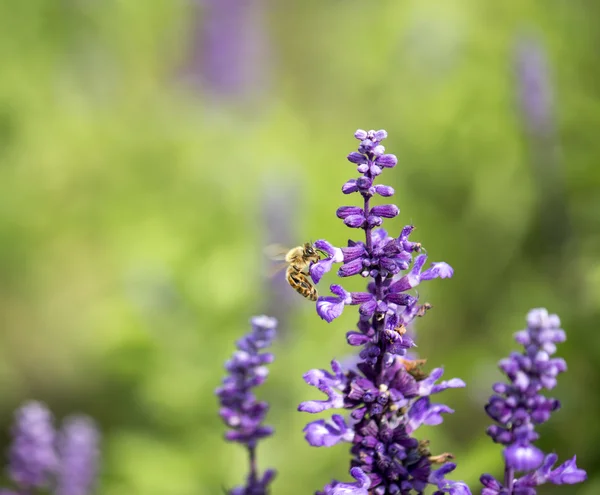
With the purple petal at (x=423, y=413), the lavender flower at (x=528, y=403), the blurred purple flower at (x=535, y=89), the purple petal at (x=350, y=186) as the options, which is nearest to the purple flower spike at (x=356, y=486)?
the purple petal at (x=423, y=413)

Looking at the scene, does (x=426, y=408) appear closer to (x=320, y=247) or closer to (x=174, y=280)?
(x=320, y=247)

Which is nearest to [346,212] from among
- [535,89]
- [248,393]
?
[248,393]

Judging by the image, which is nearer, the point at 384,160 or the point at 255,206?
the point at 384,160

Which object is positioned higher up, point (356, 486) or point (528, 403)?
point (528, 403)

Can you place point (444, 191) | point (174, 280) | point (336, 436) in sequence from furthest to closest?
point (444, 191) → point (174, 280) → point (336, 436)

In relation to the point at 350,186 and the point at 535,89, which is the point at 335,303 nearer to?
the point at 350,186

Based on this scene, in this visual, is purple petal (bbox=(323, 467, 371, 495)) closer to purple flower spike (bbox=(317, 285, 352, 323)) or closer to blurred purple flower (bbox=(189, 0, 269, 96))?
purple flower spike (bbox=(317, 285, 352, 323))

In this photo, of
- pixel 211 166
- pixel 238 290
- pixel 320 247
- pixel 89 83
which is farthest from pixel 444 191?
pixel 89 83
